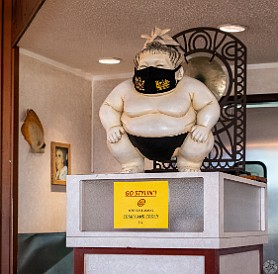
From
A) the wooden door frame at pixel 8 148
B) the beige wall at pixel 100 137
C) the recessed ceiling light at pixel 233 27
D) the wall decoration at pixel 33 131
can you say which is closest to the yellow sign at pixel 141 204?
the recessed ceiling light at pixel 233 27

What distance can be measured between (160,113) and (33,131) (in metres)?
2.78

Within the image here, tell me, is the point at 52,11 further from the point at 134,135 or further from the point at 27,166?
the point at 134,135

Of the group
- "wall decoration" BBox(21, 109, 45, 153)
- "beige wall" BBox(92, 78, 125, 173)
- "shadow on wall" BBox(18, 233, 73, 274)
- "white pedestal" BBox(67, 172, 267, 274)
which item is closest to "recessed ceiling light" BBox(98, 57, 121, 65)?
"beige wall" BBox(92, 78, 125, 173)

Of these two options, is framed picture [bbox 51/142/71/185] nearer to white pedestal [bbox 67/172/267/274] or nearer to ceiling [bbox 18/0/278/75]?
ceiling [bbox 18/0/278/75]

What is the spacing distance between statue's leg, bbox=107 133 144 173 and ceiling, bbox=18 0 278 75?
1744 mm

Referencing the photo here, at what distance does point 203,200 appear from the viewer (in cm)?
131

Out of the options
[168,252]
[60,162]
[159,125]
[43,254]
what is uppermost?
[159,125]

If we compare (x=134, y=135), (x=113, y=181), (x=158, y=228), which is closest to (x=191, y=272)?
(x=158, y=228)

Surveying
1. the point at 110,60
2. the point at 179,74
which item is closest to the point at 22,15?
the point at 110,60

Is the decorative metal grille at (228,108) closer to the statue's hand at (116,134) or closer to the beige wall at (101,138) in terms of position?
the statue's hand at (116,134)

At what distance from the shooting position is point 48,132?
14.6ft

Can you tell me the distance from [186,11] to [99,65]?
143 cm

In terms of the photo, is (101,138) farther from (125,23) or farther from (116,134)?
(116,134)

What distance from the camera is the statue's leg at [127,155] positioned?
1.54 metres
